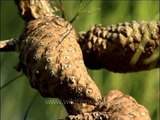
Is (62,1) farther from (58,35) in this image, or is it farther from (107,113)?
(107,113)

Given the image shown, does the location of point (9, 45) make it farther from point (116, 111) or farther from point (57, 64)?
point (116, 111)

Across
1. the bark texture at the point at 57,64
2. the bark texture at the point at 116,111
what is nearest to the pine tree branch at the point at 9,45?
the bark texture at the point at 57,64

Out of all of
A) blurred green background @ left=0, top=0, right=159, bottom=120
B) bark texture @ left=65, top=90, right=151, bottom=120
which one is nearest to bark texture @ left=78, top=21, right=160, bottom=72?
blurred green background @ left=0, top=0, right=159, bottom=120

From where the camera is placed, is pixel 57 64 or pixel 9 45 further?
pixel 9 45

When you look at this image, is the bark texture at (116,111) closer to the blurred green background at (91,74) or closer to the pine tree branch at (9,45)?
the blurred green background at (91,74)

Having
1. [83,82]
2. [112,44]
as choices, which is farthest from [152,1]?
[83,82]

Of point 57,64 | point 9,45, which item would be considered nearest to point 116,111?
point 57,64

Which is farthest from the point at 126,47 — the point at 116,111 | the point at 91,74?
the point at 116,111
